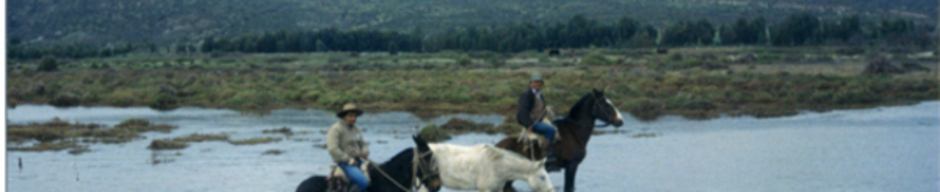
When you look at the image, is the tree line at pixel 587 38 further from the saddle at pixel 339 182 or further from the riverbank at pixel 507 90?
the saddle at pixel 339 182

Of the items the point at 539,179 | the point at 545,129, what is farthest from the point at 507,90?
the point at 539,179

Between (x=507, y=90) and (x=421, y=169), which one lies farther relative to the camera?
(x=507, y=90)

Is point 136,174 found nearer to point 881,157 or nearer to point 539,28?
point 881,157

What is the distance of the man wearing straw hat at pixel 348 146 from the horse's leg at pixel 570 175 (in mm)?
5008

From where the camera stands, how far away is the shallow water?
19219 millimetres

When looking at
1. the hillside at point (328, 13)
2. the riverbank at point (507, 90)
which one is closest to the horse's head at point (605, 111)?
the riverbank at point (507, 90)

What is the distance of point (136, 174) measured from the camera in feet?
69.3

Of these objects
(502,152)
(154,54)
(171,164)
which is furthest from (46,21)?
(502,152)

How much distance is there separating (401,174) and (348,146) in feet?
2.65

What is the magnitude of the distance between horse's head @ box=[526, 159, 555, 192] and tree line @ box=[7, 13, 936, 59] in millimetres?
96227

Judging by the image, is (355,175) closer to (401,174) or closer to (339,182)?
(339,182)

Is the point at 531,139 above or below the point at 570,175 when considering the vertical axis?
above

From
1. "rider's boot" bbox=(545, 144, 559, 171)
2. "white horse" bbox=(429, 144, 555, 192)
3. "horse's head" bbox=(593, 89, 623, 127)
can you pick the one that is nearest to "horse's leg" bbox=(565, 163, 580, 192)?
"rider's boot" bbox=(545, 144, 559, 171)

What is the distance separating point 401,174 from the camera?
1227cm
